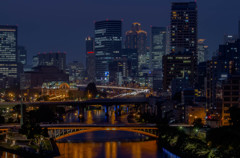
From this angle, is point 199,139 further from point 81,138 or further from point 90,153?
point 81,138

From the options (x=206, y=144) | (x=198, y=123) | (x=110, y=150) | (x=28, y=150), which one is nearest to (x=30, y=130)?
(x=28, y=150)

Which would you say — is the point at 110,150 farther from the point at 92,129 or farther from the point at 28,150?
the point at 28,150

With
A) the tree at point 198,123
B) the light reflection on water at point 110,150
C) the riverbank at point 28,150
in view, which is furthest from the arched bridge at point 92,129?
the riverbank at point 28,150

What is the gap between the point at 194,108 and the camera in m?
67.5

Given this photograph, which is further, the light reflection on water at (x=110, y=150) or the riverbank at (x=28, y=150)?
the light reflection on water at (x=110, y=150)

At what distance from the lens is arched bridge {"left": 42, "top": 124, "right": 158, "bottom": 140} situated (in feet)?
188

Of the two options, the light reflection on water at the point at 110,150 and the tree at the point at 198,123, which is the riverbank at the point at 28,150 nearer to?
the light reflection on water at the point at 110,150

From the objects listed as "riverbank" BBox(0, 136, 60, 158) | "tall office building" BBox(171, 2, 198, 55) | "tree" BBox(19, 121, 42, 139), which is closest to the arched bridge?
"tree" BBox(19, 121, 42, 139)

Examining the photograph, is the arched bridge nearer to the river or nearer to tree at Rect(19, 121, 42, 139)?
the river

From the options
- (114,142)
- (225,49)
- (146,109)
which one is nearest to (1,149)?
(114,142)

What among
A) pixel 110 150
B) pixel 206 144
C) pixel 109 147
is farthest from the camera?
pixel 109 147

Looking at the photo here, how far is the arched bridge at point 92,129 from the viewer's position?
57156 mm

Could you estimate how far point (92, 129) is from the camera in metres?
57.6

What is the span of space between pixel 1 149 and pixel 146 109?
50187 millimetres
